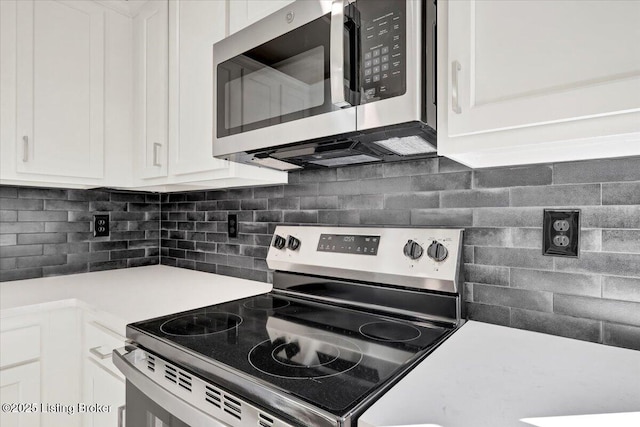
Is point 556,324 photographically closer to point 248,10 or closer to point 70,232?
point 248,10

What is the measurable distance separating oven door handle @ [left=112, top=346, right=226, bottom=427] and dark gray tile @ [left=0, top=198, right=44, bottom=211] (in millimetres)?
1255

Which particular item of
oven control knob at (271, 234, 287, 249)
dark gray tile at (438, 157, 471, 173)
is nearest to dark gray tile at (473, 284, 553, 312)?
dark gray tile at (438, 157, 471, 173)

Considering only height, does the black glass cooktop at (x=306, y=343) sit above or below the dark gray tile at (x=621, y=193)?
below

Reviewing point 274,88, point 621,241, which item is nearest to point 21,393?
point 274,88

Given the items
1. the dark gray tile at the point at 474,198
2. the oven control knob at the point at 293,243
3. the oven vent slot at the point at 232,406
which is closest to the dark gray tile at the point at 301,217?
the oven control knob at the point at 293,243

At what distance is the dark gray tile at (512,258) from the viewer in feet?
3.24

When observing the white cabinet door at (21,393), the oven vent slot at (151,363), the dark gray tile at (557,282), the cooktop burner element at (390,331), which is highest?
the dark gray tile at (557,282)

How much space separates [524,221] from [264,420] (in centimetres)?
86

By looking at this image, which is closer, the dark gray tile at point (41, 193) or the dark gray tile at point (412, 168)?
the dark gray tile at point (412, 168)

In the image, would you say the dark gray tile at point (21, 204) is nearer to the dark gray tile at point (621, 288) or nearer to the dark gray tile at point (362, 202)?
the dark gray tile at point (362, 202)

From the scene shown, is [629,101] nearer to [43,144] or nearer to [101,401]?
[101,401]

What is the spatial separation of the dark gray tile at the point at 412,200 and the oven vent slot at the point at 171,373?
0.85 metres

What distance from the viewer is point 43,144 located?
1.61 m

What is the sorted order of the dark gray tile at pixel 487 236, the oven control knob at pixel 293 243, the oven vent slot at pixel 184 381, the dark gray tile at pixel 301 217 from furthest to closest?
1. the dark gray tile at pixel 301 217
2. the oven control knob at pixel 293 243
3. the dark gray tile at pixel 487 236
4. the oven vent slot at pixel 184 381
